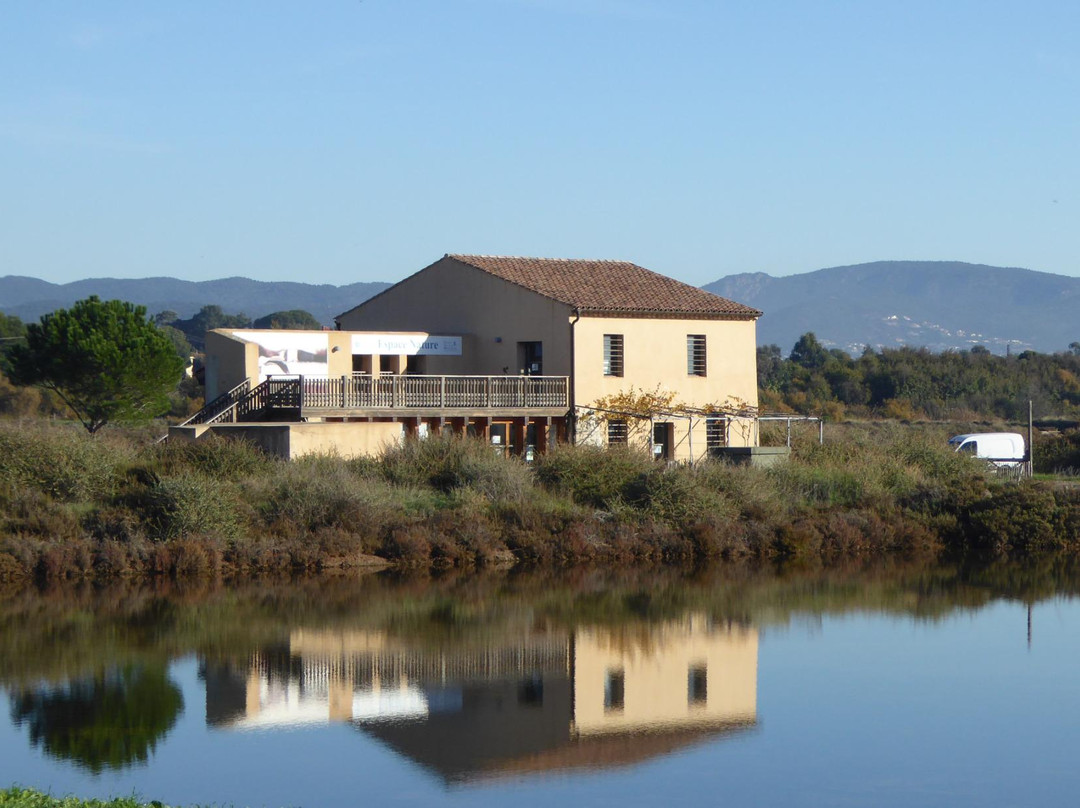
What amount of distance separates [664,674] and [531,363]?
2258cm

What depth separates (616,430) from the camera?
41.1 m

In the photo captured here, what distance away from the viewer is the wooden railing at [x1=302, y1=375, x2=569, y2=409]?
35.6 m

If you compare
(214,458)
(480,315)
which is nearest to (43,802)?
(214,458)

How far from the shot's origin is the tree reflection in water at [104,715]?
49.6 ft

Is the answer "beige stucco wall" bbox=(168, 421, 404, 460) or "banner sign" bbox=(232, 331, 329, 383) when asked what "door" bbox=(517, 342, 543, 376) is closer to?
"banner sign" bbox=(232, 331, 329, 383)

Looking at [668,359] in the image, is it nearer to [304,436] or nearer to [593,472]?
[593,472]

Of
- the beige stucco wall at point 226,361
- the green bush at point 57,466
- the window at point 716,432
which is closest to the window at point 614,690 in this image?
the green bush at point 57,466

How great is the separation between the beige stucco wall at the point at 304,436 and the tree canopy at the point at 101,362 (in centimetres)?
993

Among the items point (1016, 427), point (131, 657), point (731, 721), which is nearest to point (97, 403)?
point (131, 657)

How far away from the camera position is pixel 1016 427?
6869 cm

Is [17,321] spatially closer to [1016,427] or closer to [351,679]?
[1016,427]

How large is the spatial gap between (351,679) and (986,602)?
1233 centimetres

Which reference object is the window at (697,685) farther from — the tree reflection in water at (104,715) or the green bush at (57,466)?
the green bush at (57,466)

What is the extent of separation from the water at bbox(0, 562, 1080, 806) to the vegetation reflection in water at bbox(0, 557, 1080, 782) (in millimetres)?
58
